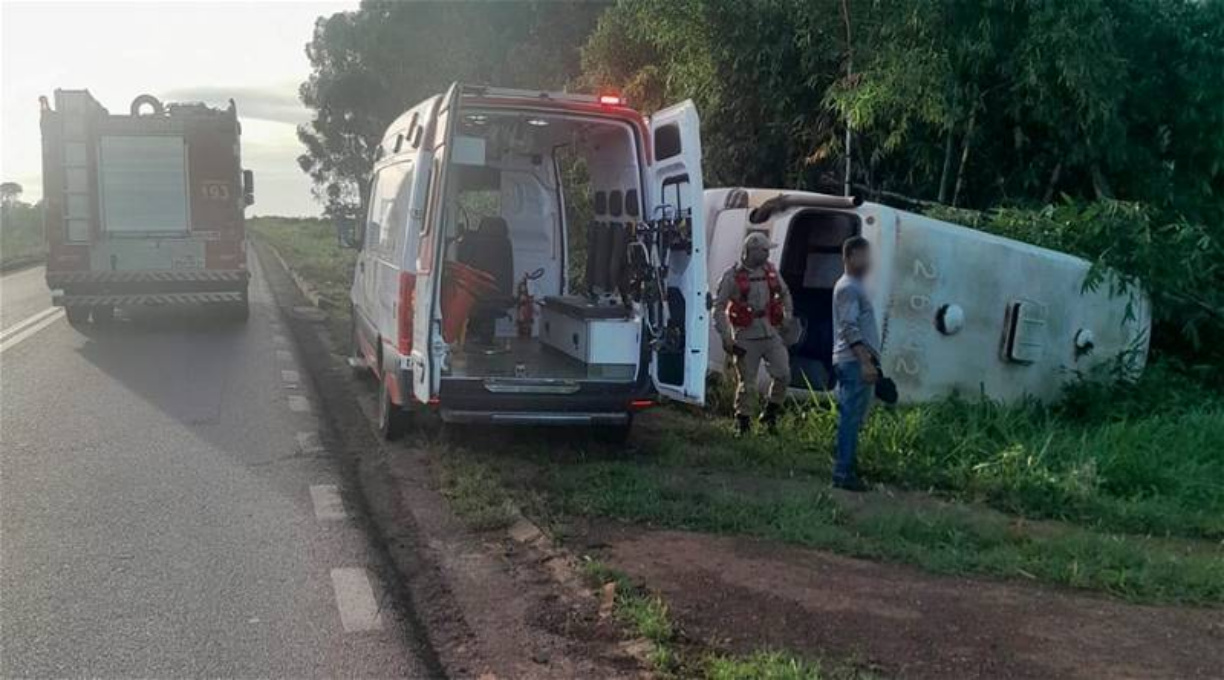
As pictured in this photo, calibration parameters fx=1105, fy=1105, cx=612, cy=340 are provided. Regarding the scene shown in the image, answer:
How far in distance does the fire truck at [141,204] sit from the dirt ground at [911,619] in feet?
38.1

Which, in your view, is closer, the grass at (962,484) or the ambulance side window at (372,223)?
the grass at (962,484)

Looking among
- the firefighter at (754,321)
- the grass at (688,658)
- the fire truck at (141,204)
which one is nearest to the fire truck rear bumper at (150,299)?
the fire truck at (141,204)

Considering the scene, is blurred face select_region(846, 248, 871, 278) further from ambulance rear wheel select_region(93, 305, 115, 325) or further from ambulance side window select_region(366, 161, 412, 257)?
ambulance rear wheel select_region(93, 305, 115, 325)

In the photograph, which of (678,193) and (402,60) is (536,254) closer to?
(678,193)

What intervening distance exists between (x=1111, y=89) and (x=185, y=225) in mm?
11930

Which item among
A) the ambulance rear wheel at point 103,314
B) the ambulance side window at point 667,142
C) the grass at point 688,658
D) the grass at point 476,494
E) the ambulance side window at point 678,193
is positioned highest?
the ambulance side window at point 667,142

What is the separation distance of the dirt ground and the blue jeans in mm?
1378

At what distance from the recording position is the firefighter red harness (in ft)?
28.5

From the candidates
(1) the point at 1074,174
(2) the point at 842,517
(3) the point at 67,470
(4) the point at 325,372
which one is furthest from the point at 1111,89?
(3) the point at 67,470

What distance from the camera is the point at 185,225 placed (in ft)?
51.1

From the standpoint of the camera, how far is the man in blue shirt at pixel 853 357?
23.4 feet

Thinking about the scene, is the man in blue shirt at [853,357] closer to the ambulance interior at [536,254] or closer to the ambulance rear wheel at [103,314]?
the ambulance interior at [536,254]

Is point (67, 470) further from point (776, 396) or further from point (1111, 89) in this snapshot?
point (1111, 89)

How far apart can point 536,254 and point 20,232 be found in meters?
37.2
